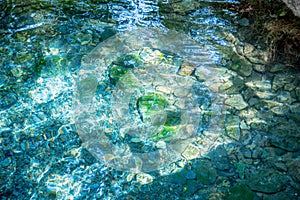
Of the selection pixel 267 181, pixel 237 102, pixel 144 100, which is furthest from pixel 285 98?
pixel 144 100

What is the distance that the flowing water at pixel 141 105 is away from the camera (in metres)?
3.38

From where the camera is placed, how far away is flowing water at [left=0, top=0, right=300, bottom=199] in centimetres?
338

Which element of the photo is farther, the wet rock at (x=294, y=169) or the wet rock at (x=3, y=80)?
the wet rock at (x=3, y=80)

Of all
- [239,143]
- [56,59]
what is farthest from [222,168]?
[56,59]

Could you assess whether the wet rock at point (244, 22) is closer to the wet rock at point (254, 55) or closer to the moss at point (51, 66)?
the wet rock at point (254, 55)

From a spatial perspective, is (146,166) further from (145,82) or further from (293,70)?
(293,70)

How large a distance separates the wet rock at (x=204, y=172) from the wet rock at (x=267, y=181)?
0.44 m

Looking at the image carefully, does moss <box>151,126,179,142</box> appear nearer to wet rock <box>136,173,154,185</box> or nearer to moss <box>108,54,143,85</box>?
wet rock <box>136,173,154,185</box>

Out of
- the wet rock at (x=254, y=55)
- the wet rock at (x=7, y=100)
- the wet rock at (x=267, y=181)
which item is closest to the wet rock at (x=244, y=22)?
the wet rock at (x=254, y=55)

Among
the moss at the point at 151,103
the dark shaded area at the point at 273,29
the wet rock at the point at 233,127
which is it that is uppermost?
the dark shaded area at the point at 273,29

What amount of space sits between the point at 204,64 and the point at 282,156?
1775mm

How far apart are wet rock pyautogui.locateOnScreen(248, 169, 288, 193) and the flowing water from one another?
0.01m

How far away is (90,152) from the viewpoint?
3.60 m

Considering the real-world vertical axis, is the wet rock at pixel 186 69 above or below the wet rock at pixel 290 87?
above
